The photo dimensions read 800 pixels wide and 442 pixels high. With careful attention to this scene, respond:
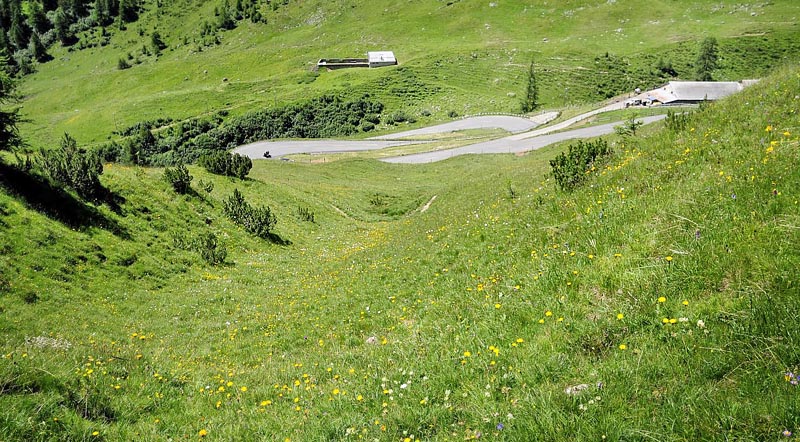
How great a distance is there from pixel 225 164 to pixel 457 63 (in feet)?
434

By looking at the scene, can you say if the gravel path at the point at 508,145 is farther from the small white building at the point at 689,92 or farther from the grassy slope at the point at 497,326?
the grassy slope at the point at 497,326

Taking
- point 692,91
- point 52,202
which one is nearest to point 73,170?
point 52,202

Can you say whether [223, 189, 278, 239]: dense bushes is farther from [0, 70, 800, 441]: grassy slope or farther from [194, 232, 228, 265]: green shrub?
[0, 70, 800, 441]: grassy slope

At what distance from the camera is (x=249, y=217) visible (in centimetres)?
2589

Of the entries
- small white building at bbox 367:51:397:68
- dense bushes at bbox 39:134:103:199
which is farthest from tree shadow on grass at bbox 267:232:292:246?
small white building at bbox 367:51:397:68

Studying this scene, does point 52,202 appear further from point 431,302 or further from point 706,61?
point 706,61

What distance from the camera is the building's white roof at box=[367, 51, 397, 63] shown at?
160500mm

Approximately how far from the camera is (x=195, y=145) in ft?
406

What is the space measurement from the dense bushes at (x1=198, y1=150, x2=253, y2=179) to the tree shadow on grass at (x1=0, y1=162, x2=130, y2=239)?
14.7 m

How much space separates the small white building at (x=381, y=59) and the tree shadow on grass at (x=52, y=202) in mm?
153018

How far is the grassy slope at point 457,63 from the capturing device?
440ft

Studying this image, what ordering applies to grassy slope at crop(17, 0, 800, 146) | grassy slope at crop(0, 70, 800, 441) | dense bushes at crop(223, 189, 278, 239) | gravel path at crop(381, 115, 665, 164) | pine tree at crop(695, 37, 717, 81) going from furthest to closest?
1. grassy slope at crop(17, 0, 800, 146)
2. pine tree at crop(695, 37, 717, 81)
3. gravel path at crop(381, 115, 665, 164)
4. dense bushes at crop(223, 189, 278, 239)
5. grassy slope at crop(0, 70, 800, 441)

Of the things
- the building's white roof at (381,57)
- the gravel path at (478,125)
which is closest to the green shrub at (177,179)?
the gravel path at (478,125)

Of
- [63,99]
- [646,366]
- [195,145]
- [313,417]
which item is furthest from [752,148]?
[63,99]
